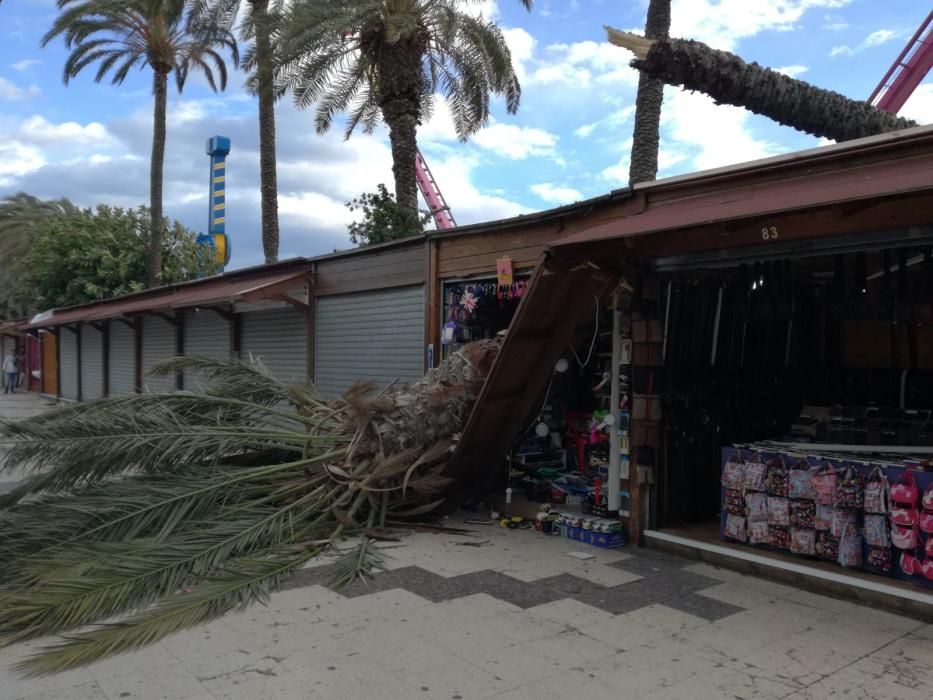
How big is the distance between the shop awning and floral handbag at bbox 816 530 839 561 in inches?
316

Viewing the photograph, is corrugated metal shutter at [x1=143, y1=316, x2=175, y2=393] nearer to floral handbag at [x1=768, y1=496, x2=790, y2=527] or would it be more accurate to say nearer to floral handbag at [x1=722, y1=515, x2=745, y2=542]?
floral handbag at [x1=722, y1=515, x2=745, y2=542]

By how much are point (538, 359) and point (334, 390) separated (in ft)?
16.1

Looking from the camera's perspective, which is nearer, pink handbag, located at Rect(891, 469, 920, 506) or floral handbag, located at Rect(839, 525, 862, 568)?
pink handbag, located at Rect(891, 469, 920, 506)

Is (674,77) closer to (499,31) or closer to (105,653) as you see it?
(105,653)

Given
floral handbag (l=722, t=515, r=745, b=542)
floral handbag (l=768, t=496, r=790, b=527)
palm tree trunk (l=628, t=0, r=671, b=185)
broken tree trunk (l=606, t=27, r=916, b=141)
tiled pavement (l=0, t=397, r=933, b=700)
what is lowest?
tiled pavement (l=0, t=397, r=933, b=700)

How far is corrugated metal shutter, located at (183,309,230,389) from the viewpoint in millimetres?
14547

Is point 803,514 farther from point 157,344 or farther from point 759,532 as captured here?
point 157,344

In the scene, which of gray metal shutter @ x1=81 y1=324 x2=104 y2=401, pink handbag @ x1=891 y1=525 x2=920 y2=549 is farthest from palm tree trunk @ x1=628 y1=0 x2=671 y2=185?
gray metal shutter @ x1=81 y1=324 x2=104 y2=401

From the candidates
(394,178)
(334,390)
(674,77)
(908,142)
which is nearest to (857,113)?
(674,77)

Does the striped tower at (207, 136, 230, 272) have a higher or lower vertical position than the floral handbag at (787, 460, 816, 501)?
higher

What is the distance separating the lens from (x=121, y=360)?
19984 millimetres

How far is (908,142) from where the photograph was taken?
4539mm

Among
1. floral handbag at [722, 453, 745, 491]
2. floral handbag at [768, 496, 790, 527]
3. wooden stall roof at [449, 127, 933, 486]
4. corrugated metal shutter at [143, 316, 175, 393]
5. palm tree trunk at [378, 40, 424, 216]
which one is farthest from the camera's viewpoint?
corrugated metal shutter at [143, 316, 175, 393]

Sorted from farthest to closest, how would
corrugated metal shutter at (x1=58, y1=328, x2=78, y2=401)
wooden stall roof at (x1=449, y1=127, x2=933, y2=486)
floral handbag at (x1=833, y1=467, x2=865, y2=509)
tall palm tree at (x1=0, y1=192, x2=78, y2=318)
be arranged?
tall palm tree at (x1=0, y1=192, x2=78, y2=318) → corrugated metal shutter at (x1=58, y1=328, x2=78, y2=401) → floral handbag at (x1=833, y1=467, x2=865, y2=509) → wooden stall roof at (x1=449, y1=127, x2=933, y2=486)
